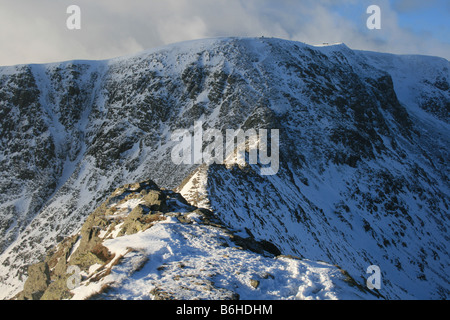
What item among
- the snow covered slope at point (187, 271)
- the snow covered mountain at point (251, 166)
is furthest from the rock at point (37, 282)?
the snow covered mountain at point (251, 166)

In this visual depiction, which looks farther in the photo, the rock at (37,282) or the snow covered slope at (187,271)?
the rock at (37,282)

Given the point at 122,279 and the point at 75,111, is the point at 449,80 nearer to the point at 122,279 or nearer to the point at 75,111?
the point at 75,111

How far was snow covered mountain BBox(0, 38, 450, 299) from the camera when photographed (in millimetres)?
50312

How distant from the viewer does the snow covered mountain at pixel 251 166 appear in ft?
165

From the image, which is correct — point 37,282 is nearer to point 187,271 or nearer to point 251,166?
point 187,271

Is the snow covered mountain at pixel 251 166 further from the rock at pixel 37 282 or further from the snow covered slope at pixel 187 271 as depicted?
the rock at pixel 37 282

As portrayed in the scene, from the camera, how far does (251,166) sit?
46719 millimetres

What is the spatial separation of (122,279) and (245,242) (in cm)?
795

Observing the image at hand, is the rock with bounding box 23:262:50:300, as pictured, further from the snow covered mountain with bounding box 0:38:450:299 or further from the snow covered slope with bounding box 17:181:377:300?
the snow covered mountain with bounding box 0:38:450:299

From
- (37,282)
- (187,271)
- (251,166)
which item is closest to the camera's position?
(187,271)

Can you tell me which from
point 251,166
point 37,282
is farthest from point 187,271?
point 251,166

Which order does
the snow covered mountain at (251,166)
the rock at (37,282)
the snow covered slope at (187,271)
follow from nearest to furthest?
the snow covered slope at (187,271), the rock at (37,282), the snow covered mountain at (251,166)

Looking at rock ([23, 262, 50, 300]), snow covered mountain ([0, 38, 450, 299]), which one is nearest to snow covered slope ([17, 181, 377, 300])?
rock ([23, 262, 50, 300])
